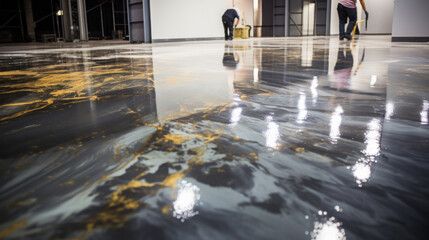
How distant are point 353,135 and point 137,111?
772 mm

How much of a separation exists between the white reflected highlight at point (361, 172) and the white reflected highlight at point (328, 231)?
167 mm

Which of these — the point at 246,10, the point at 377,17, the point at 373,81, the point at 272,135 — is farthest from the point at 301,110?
the point at 377,17

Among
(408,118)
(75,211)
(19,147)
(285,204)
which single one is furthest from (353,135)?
(19,147)

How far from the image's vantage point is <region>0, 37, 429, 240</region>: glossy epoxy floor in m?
0.52

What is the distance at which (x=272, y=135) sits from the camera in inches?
38.3

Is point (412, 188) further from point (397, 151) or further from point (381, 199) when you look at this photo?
point (397, 151)

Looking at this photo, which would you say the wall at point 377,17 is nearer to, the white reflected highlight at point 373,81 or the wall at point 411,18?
the wall at point 411,18

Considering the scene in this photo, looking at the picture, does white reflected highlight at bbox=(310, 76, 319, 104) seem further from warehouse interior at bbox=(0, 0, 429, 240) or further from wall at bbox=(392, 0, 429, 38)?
wall at bbox=(392, 0, 429, 38)

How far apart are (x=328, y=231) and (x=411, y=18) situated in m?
8.57

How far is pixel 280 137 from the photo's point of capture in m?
0.95

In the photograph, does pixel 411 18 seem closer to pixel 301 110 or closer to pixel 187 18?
pixel 187 18

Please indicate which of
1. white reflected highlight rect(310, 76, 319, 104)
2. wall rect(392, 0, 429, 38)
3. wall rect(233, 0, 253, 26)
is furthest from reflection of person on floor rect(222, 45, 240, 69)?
wall rect(233, 0, 253, 26)

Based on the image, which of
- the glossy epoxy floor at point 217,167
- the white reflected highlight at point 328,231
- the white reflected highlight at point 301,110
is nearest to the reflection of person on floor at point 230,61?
the white reflected highlight at point 301,110

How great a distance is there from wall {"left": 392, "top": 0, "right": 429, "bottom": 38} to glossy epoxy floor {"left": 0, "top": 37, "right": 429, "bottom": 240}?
7.31m
